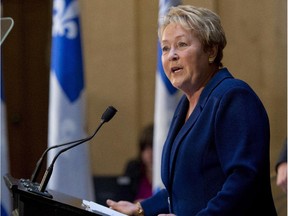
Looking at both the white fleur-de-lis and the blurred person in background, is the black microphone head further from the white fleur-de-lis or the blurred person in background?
the blurred person in background

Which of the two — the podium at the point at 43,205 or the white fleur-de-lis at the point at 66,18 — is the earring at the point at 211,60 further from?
the white fleur-de-lis at the point at 66,18

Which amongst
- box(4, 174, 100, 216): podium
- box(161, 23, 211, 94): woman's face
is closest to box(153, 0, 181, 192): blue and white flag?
box(161, 23, 211, 94): woman's face

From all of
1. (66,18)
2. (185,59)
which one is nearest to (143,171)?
(66,18)

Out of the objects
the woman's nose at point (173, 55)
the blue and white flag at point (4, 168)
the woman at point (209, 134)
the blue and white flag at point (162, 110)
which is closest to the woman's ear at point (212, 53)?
the woman at point (209, 134)

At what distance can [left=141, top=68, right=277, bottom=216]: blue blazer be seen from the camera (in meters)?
2.55

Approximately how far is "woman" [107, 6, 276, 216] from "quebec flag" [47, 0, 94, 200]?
1.52 metres

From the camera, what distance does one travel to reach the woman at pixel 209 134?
8.43 feet

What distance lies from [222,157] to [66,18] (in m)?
2.02

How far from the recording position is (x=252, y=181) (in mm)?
2553

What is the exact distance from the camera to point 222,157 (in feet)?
8.55

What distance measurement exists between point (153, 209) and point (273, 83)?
5.88 feet

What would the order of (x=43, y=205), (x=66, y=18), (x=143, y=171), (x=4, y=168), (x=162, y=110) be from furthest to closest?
(x=143, y=171), (x=4, y=168), (x=66, y=18), (x=162, y=110), (x=43, y=205)

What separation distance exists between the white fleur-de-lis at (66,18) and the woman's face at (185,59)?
5.47ft

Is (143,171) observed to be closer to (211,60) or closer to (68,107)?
(68,107)
